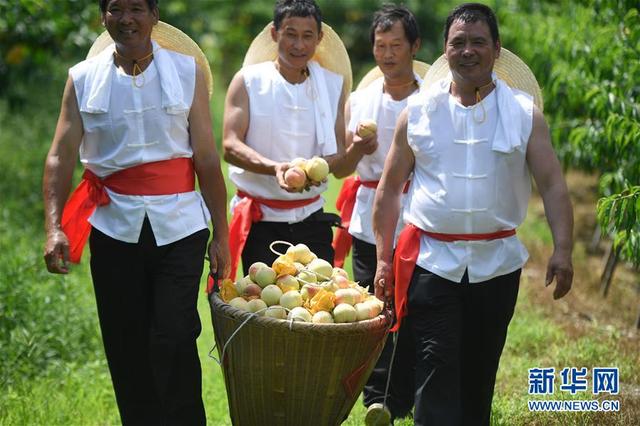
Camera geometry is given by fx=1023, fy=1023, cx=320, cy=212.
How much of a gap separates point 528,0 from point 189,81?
7.36 meters

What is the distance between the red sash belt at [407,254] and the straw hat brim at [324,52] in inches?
63.9

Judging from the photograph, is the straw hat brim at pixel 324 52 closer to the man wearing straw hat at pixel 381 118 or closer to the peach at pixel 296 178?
the man wearing straw hat at pixel 381 118

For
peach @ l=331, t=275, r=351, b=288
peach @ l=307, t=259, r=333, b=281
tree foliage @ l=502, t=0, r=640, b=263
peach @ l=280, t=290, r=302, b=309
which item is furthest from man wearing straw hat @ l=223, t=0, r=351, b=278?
tree foliage @ l=502, t=0, r=640, b=263

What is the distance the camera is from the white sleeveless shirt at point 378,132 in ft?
19.1

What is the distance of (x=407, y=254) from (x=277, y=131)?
1.43 metres

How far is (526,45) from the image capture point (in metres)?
9.52

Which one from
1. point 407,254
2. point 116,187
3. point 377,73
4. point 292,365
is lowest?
point 292,365

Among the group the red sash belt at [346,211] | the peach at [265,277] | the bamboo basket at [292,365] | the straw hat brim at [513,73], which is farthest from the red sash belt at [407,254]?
the red sash belt at [346,211]

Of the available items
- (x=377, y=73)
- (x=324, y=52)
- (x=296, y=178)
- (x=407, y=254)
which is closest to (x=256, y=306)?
(x=407, y=254)

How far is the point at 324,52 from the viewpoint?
6.05 m

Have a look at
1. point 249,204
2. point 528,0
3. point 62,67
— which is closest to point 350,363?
point 249,204

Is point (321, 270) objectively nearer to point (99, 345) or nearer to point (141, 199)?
point (141, 199)

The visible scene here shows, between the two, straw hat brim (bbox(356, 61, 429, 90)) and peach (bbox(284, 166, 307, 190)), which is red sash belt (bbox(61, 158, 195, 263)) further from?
straw hat brim (bbox(356, 61, 429, 90))

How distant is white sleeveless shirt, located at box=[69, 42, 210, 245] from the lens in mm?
4629
